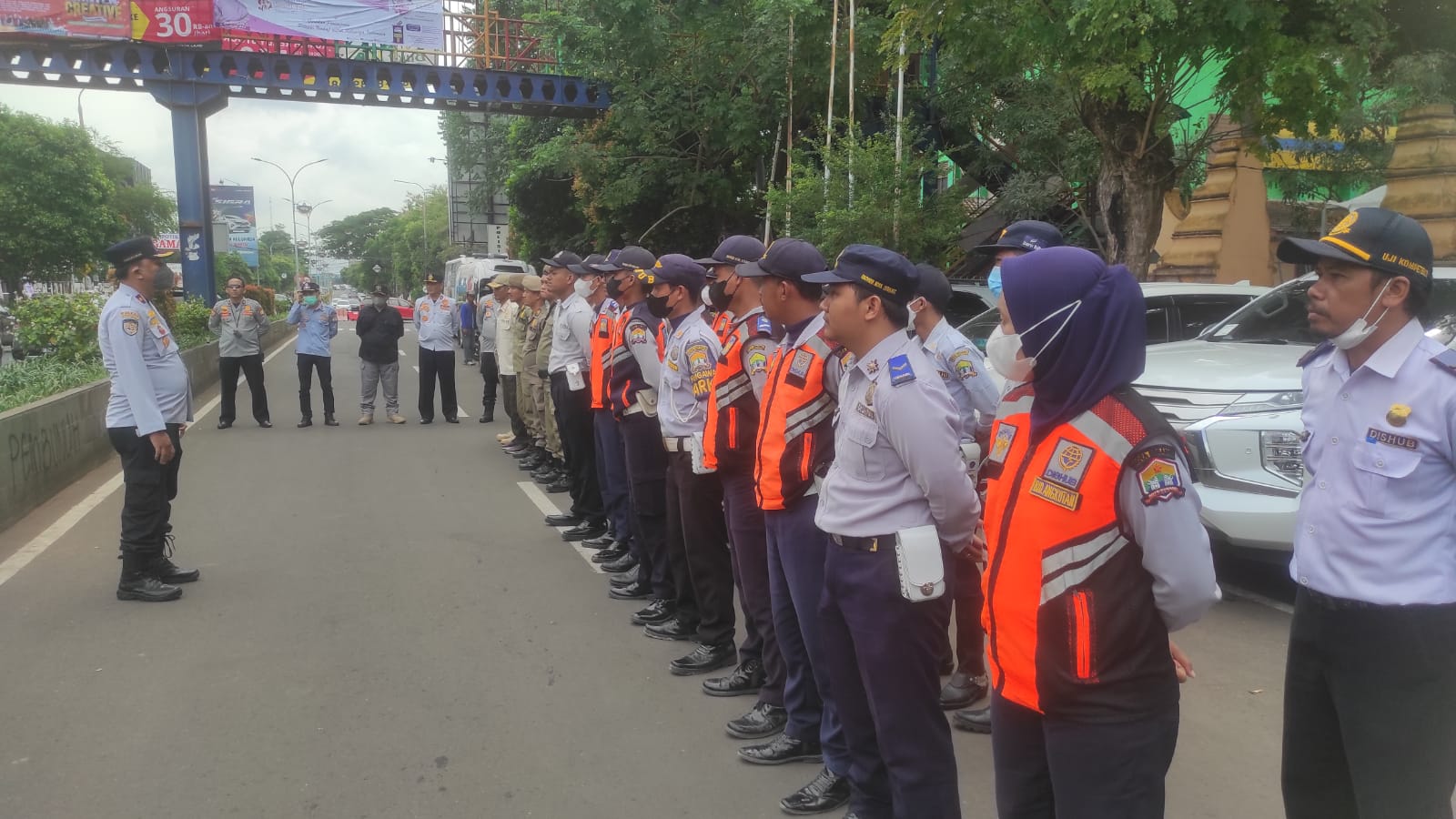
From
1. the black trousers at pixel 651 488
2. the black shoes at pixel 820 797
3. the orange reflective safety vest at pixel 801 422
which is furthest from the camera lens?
the black trousers at pixel 651 488

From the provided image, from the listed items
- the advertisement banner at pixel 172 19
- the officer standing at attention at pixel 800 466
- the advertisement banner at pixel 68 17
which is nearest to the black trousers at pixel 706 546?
the officer standing at attention at pixel 800 466

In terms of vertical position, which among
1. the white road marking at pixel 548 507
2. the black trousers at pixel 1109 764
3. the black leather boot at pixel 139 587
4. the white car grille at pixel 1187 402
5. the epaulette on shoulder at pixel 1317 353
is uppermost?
the epaulette on shoulder at pixel 1317 353

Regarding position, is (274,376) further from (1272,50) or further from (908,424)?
(908,424)

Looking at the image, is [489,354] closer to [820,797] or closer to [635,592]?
[635,592]

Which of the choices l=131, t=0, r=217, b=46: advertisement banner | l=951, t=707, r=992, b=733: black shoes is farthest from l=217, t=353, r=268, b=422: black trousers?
l=131, t=0, r=217, b=46: advertisement banner

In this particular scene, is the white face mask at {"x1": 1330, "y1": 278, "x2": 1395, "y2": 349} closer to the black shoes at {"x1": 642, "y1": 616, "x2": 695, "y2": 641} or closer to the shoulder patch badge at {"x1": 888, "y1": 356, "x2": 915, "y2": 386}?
the shoulder patch badge at {"x1": 888, "y1": 356, "x2": 915, "y2": 386}

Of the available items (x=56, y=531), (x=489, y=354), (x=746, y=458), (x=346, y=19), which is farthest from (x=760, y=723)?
(x=346, y=19)

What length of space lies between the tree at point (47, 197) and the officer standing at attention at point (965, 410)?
38094mm

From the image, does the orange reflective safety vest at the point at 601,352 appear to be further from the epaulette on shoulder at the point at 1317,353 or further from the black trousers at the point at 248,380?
the black trousers at the point at 248,380

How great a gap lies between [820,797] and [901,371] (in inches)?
62.9

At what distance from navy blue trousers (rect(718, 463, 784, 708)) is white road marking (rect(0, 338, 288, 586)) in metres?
4.05

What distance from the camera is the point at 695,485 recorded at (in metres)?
4.95

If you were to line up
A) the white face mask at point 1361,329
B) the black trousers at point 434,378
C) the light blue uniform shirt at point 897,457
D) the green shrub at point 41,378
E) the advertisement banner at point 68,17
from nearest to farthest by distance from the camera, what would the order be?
the white face mask at point 1361,329 → the light blue uniform shirt at point 897,457 → the green shrub at point 41,378 → the black trousers at point 434,378 → the advertisement banner at point 68,17

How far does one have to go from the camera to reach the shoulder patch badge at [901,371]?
2.95 metres
